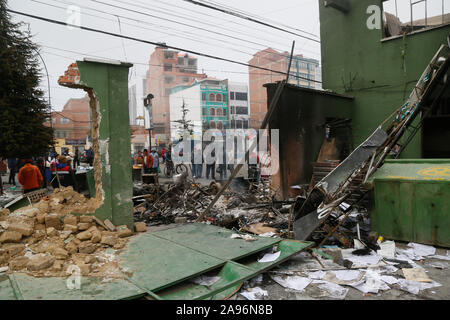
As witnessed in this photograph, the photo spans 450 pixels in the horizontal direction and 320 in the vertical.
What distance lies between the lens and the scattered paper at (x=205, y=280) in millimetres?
3543

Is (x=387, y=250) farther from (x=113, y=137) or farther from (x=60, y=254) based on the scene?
(x=113, y=137)

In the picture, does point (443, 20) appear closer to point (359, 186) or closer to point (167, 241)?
point (359, 186)

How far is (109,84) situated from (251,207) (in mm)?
4819

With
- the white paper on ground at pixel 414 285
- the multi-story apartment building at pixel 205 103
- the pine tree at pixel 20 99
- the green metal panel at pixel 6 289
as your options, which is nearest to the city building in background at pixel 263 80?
the multi-story apartment building at pixel 205 103

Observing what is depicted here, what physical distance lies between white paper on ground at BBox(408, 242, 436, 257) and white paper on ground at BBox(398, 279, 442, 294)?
1012mm

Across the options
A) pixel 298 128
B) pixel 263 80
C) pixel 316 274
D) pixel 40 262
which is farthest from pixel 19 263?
pixel 263 80

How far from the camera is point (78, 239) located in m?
4.36

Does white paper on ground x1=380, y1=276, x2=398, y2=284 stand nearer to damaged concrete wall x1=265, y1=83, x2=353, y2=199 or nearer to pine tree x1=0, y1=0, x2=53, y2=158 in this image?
damaged concrete wall x1=265, y1=83, x2=353, y2=199

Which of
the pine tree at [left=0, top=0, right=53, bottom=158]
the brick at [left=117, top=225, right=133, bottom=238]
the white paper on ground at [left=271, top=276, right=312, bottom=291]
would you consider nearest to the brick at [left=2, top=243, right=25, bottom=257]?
the brick at [left=117, top=225, right=133, bottom=238]

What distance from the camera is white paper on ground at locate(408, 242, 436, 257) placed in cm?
443

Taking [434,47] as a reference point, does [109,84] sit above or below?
below

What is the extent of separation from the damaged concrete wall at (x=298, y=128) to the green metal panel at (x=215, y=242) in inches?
167

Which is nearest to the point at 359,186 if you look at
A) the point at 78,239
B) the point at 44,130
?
the point at 78,239

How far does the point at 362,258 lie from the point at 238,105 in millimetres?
53479
